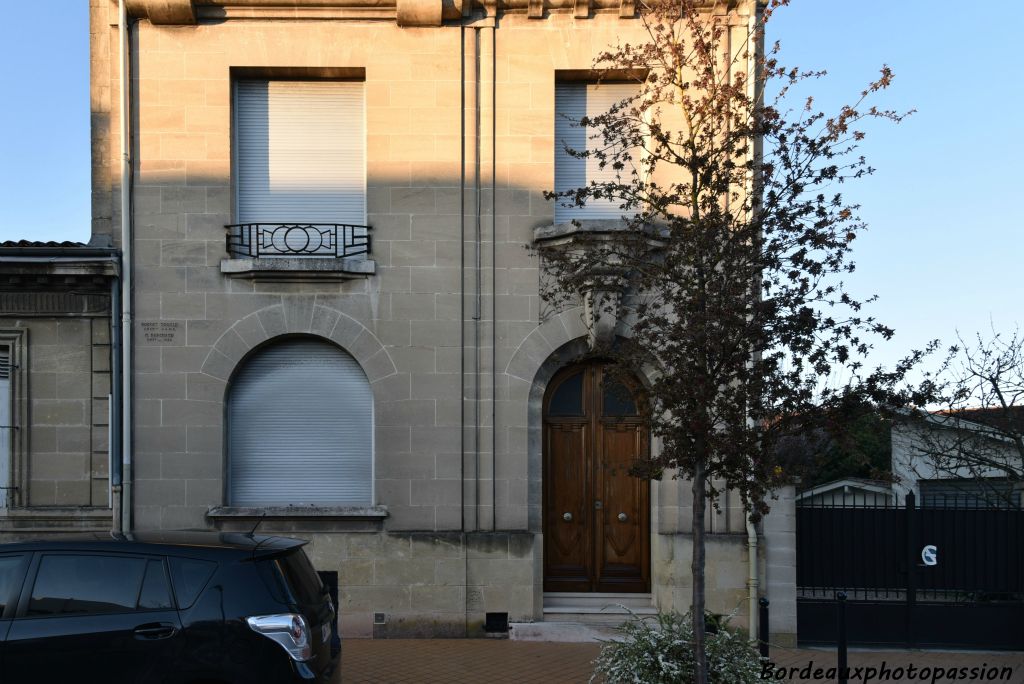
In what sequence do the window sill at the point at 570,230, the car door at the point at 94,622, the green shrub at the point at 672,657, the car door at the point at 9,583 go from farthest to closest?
1. the window sill at the point at 570,230
2. the green shrub at the point at 672,657
3. the car door at the point at 9,583
4. the car door at the point at 94,622

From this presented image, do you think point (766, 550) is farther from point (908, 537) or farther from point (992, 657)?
point (992, 657)

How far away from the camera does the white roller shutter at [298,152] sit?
11.2 m

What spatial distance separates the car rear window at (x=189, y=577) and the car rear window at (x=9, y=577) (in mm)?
1098

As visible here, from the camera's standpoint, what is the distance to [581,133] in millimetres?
11336

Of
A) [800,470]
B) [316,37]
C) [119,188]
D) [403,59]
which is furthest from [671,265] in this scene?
[119,188]

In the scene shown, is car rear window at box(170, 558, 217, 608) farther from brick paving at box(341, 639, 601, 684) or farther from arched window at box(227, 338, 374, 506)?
arched window at box(227, 338, 374, 506)

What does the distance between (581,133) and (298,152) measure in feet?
12.6

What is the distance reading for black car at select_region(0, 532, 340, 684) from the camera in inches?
224

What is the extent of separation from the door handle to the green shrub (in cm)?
366

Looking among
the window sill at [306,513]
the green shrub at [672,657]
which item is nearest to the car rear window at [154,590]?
the green shrub at [672,657]

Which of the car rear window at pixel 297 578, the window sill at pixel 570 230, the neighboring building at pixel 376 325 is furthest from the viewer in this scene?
the neighboring building at pixel 376 325

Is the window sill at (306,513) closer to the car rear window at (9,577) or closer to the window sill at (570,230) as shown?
the window sill at (570,230)

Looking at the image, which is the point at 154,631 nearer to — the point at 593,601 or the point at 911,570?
the point at 593,601

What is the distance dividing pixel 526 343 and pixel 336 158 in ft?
11.7
